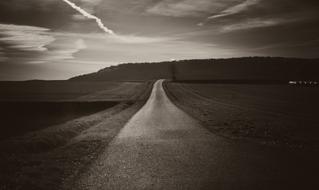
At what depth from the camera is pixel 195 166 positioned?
10.5m

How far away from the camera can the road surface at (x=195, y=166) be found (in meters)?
8.75

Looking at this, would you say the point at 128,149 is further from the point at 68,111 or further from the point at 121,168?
the point at 68,111

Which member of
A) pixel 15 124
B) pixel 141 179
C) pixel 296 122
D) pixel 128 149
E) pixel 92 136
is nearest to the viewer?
pixel 141 179

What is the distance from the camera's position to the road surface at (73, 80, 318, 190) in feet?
28.7

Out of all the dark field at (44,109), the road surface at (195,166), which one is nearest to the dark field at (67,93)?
the dark field at (44,109)

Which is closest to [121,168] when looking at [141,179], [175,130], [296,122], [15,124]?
[141,179]

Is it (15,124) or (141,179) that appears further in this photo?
(15,124)

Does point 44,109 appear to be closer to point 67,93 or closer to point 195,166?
point 67,93

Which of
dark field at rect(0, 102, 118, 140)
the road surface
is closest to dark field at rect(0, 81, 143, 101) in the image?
dark field at rect(0, 102, 118, 140)

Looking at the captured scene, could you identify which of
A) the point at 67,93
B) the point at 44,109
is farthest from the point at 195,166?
the point at 67,93

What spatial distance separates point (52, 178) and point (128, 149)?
14.0ft

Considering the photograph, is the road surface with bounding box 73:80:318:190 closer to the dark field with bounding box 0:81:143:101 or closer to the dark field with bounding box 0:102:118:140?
the dark field with bounding box 0:102:118:140

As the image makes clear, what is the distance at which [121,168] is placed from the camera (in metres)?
10.4

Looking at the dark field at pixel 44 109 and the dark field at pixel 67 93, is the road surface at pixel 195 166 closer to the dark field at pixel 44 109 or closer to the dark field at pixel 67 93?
the dark field at pixel 44 109
